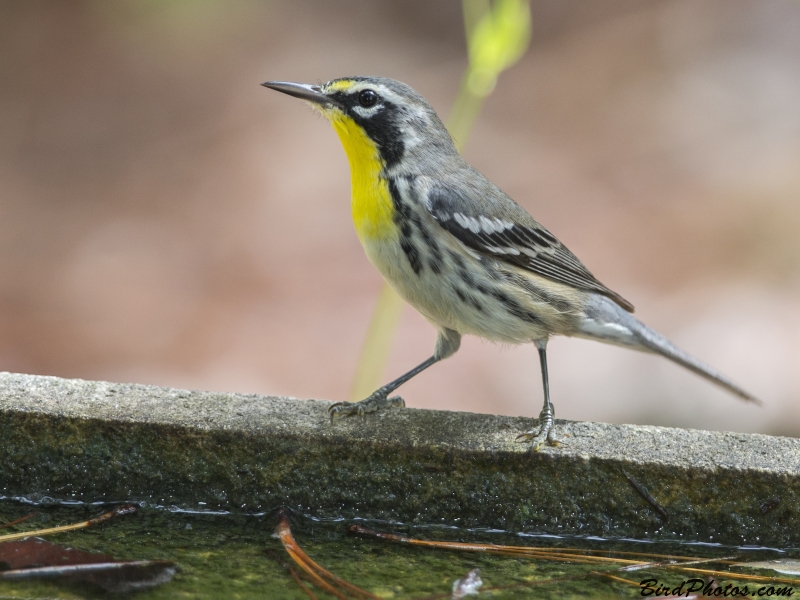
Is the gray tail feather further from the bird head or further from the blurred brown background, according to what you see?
the blurred brown background

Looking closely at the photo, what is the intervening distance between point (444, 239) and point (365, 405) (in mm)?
723

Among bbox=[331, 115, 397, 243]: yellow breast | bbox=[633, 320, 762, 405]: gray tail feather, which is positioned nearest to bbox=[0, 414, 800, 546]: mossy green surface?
bbox=[331, 115, 397, 243]: yellow breast

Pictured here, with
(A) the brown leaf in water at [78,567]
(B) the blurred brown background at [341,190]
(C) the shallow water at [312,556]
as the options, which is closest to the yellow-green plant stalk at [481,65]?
(C) the shallow water at [312,556]

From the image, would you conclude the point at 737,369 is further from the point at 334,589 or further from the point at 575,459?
the point at 334,589

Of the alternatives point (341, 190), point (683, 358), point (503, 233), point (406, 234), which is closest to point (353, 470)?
point (406, 234)

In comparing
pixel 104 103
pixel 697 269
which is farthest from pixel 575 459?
pixel 104 103

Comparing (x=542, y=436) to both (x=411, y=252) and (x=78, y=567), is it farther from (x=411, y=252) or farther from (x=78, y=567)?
(x=78, y=567)

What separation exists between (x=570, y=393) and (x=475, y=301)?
117 inches

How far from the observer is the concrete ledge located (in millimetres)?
2807

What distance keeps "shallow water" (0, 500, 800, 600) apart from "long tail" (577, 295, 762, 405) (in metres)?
1.42

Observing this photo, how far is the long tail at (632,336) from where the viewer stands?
4084 millimetres

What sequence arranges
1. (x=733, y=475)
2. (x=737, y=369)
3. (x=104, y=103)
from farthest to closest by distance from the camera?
(x=104, y=103) < (x=737, y=369) < (x=733, y=475)

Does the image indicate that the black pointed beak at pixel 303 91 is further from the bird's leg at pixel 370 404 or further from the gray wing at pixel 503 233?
the bird's leg at pixel 370 404

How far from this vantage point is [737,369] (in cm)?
633
